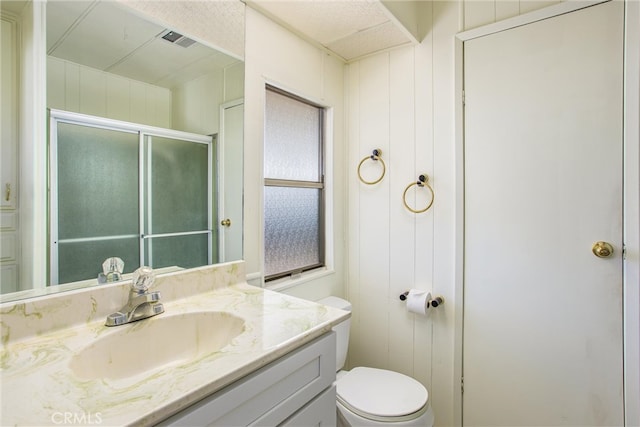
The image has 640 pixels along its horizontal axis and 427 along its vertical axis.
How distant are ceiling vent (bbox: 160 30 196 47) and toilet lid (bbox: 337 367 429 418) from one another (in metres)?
1.60

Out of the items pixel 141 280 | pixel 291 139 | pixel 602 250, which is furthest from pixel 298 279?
pixel 602 250

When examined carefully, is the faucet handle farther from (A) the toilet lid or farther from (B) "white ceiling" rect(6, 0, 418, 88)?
(A) the toilet lid

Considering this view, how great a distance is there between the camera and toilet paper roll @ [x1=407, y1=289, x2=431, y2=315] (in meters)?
1.68

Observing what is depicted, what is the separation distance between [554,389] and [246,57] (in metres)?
2.04

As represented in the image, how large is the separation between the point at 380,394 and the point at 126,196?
131 cm

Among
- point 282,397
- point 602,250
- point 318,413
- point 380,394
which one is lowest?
point 380,394

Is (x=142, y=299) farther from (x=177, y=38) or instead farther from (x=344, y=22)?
(x=344, y=22)

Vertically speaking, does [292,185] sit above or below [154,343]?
above

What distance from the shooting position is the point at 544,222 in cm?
144

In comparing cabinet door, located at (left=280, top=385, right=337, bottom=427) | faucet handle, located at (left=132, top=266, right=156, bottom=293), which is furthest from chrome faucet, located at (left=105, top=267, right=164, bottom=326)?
cabinet door, located at (left=280, top=385, right=337, bottom=427)

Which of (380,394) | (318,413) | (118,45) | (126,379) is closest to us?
(126,379)

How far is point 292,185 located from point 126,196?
0.88 metres

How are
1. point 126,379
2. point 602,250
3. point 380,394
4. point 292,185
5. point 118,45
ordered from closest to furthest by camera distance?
point 126,379 → point 118,45 → point 602,250 → point 380,394 → point 292,185

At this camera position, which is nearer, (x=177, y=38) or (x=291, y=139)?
(x=177, y=38)
